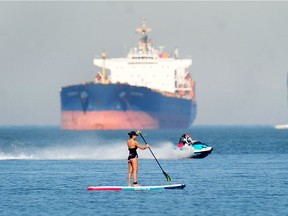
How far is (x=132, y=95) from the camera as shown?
170250 millimetres

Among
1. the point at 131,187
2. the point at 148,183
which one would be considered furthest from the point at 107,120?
the point at 131,187

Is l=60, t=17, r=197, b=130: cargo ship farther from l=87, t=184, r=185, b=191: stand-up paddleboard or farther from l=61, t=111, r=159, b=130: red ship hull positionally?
l=87, t=184, r=185, b=191: stand-up paddleboard

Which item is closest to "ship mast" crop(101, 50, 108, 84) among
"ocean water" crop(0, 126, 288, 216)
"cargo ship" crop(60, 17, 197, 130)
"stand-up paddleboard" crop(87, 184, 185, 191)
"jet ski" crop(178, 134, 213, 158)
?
"cargo ship" crop(60, 17, 197, 130)

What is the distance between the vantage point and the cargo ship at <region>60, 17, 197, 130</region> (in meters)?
168

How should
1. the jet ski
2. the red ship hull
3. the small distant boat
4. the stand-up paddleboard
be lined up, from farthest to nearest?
the red ship hull → the small distant boat → the jet ski → the stand-up paddleboard

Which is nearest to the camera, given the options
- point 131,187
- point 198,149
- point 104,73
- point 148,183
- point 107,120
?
point 131,187

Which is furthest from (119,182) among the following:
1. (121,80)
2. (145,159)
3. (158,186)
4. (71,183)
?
(121,80)

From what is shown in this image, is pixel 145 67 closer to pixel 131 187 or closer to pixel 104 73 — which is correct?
pixel 104 73

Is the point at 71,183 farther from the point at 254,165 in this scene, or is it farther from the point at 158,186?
the point at 254,165

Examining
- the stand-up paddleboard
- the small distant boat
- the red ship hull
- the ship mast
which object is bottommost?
the red ship hull

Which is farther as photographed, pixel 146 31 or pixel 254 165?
pixel 146 31

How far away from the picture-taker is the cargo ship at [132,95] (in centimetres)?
16775

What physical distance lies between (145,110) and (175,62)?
16105mm

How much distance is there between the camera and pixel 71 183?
44.8m
